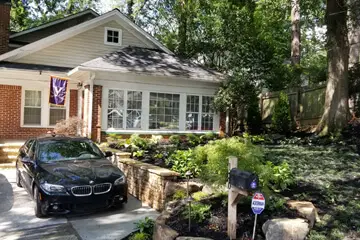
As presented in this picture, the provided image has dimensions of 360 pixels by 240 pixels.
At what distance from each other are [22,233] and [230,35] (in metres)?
16.1

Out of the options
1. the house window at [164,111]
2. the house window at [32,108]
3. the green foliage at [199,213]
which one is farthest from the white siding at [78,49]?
the green foliage at [199,213]

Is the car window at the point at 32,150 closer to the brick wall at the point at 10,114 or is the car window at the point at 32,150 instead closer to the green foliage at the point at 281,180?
the green foliage at the point at 281,180

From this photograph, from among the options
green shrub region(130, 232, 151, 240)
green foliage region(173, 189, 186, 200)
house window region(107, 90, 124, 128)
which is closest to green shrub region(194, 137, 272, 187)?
green foliage region(173, 189, 186, 200)

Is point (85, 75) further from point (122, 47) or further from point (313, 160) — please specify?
point (313, 160)

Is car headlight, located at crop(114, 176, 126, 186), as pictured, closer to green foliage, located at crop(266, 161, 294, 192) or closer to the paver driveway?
the paver driveway

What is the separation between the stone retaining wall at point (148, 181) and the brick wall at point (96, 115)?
173 inches

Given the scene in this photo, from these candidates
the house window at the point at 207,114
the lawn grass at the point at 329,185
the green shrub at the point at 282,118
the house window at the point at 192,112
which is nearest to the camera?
the lawn grass at the point at 329,185

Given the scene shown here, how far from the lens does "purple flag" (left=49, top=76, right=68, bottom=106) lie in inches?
494

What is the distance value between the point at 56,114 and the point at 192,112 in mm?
6035

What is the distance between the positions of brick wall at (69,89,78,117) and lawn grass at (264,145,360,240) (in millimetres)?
9559

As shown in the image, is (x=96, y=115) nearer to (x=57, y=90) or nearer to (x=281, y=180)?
(x=57, y=90)

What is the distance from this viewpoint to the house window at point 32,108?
14.0 meters

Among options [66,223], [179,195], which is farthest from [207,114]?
[66,223]

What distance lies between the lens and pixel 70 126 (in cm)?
1274
